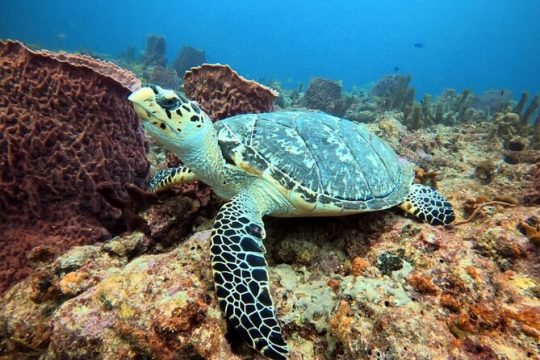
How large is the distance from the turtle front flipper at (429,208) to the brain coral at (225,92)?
2.65 metres

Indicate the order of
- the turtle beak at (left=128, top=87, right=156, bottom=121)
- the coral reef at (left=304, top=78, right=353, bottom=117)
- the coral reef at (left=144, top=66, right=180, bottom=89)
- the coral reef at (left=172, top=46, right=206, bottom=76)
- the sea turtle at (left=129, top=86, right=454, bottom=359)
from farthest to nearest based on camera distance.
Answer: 1. the coral reef at (left=172, top=46, right=206, bottom=76)
2. the coral reef at (left=144, top=66, right=180, bottom=89)
3. the coral reef at (left=304, top=78, right=353, bottom=117)
4. the turtle beak at (left=128, top=87, right=156, bottom=121)
5. the sea turtle at (left=129, top=86, right=454, bottom=359)

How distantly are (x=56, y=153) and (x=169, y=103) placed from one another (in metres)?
1.68

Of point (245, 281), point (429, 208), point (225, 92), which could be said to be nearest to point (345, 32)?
point (225, 92)

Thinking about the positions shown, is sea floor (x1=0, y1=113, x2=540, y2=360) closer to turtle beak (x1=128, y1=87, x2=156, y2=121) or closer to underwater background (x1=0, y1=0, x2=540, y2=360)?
underwater background (x1=0, y1=0, x2=540, y2=360)

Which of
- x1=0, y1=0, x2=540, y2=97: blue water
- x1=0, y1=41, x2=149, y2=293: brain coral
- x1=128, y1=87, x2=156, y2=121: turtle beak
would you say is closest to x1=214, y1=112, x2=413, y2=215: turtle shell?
x1=128, y1=87, x2=156, y2=121: turtle beak

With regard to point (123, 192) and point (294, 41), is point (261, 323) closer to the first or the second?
point (123, 192)

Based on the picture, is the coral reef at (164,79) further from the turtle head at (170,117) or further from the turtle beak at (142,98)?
the turtle beak at (142,98)

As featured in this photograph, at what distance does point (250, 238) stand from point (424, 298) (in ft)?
4.38

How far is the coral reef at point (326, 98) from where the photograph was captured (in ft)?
44.5

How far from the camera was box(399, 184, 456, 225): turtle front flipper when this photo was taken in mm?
3152

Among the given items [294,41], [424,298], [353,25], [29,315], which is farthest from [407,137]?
[353,25]

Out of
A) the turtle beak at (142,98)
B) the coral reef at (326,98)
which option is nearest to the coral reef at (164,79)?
Result: the coral reef at (326,98)

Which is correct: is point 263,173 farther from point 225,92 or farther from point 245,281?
point 225,92

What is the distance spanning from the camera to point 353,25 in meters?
192
